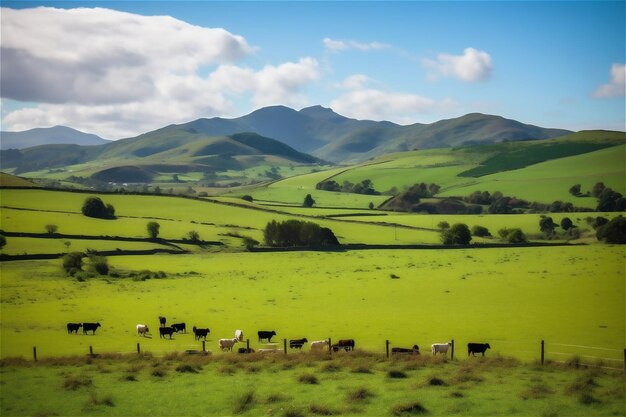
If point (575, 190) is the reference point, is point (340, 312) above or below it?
below

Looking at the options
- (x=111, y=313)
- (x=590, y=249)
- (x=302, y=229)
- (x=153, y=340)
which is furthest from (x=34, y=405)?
(x=590, y=249)

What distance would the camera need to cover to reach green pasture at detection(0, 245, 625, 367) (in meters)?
36.9

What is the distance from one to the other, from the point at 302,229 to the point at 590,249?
1765 inches

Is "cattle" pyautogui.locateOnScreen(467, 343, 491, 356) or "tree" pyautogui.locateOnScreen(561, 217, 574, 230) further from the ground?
"tree" pyautogui.locateOnScreen(561, 217, 574, 230)

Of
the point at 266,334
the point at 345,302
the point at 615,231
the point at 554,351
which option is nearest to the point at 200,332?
the point at 266,334

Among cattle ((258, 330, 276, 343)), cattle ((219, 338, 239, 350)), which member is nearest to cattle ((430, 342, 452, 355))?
cattle ((258, 330, 276, 343))

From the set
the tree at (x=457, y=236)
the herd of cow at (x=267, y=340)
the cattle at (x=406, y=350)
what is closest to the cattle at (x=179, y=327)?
the herd of cow at (x=267, y=340)

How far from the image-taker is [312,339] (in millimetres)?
37188

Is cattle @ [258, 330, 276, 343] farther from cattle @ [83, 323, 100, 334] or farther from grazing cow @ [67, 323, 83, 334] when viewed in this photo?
grazing cow @ [67, 323, 83, 334]

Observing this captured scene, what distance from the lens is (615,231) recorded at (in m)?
90.6

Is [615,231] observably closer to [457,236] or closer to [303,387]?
[457,236]

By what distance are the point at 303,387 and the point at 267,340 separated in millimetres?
12742

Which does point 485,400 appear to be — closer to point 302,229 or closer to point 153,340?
point 153,340

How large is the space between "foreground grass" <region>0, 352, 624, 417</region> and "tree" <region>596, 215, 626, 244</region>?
72440 mm
